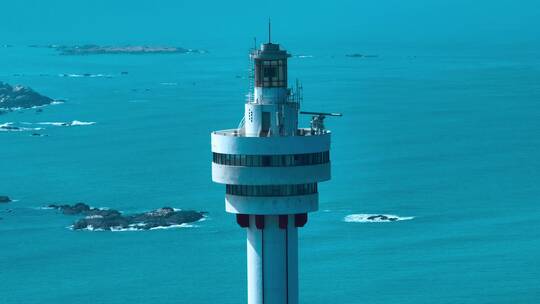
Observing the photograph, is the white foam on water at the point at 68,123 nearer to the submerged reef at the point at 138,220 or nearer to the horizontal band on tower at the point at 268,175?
the submerged reef at the point at 138,220

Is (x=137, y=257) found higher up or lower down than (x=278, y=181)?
lower down

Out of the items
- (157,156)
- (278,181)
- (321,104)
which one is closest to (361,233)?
(157,156)

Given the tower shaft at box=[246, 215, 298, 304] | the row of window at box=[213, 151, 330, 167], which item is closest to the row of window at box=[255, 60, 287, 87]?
the row of window at box=[213, 151, 330, 167]

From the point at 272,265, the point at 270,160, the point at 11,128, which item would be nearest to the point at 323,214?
the point at 11,128

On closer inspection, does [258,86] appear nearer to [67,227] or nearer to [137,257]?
[137,257]

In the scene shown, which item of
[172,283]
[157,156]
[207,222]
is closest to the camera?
[172,283]

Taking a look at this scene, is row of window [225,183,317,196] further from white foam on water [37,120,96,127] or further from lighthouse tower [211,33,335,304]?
white foam on water [37,120,96,127]

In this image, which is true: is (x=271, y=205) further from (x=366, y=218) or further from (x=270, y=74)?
(x=366, y=218)

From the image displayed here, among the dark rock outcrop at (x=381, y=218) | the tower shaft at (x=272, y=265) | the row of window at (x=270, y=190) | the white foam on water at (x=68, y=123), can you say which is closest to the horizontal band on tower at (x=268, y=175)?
the row of window at (x=270, y=190)
